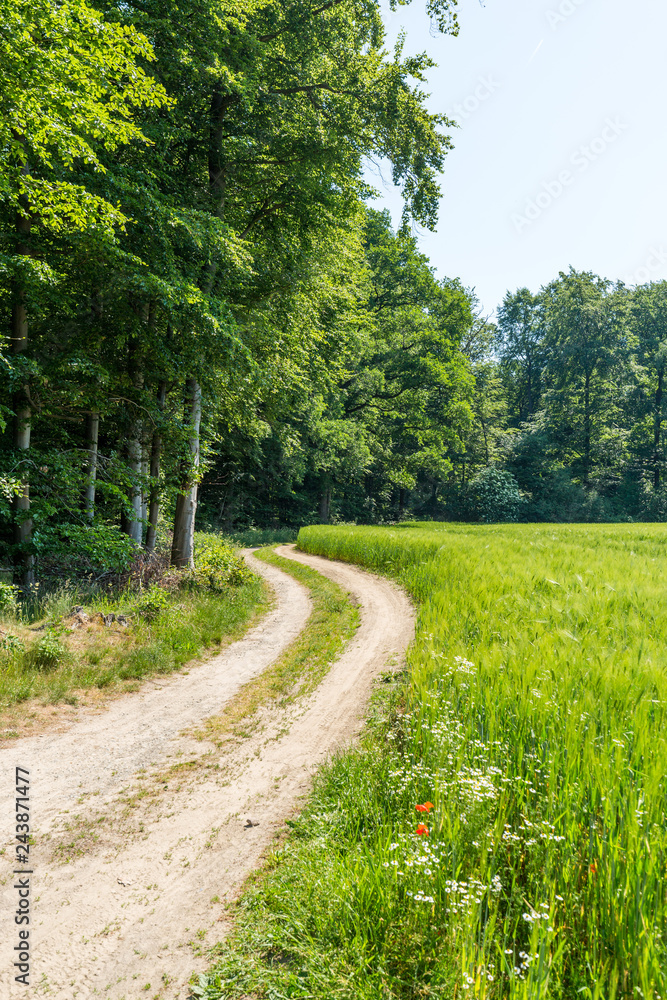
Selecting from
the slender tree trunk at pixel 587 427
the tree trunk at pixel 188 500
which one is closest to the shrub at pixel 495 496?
the slender tree trunk at pixel 587 427

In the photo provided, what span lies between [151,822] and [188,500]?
420 inches

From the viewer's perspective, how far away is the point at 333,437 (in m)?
32.1

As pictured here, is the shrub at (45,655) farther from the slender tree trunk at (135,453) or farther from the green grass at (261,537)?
the green grass at (261,537)

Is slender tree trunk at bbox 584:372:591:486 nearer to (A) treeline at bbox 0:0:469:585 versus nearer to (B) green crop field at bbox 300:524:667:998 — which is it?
(A) treeline at bbox 0:0:469:585

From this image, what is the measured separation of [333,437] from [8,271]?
941 inches

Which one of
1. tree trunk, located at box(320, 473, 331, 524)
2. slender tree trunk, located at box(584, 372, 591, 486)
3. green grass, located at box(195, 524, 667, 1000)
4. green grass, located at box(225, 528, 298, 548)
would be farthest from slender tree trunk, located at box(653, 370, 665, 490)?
green grass, located at box(195, 524, 667, 1000)

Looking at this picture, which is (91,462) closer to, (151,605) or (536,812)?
(151,605)

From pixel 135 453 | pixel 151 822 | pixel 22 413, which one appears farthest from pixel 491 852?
pixel 135 453

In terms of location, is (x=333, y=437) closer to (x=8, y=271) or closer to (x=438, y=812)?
(x=8, y=271)

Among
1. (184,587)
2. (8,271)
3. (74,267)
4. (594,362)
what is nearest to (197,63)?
(74,267)

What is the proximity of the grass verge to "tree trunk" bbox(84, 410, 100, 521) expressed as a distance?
227cm

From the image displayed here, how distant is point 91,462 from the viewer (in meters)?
11.2

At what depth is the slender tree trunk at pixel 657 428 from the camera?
1924 inches

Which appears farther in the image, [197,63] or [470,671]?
[197,63]
